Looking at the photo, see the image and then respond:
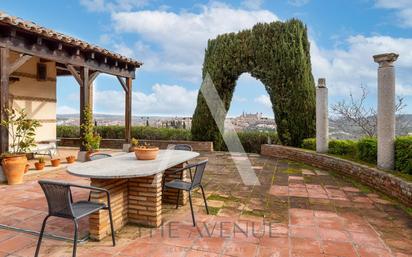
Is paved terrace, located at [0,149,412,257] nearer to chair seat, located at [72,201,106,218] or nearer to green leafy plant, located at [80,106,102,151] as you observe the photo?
chair seat, located at [72,201,106,218]

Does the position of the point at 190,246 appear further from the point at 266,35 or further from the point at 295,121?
the point at 266,35

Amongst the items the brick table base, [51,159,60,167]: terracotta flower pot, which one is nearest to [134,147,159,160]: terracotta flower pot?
the brick table base

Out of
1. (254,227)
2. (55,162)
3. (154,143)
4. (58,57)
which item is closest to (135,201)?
(254,227)

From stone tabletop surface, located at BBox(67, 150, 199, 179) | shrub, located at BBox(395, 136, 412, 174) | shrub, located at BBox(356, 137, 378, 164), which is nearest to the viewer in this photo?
stone tabletop surface, located at BBox(67, 150, 199, 179)

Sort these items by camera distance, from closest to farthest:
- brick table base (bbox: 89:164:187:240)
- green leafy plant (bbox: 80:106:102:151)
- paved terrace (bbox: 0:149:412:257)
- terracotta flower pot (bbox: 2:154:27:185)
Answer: paved terrace (bbox: 0:149:412:257)
brick table base (bbox: 89:164:187:240)
terracotta flower pot (bbox: 2:154:27:185)
green leafy plant (bbox: 80:106:102:151)

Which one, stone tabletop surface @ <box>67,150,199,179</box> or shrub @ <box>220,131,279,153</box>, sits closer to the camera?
stone tabletop surface @ <box>67,150,199,179</box>

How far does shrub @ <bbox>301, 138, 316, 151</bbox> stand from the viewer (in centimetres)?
866

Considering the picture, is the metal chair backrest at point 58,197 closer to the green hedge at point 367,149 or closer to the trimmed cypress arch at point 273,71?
the green hedge at point 367,149

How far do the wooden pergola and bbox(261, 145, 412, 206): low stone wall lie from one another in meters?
5.90

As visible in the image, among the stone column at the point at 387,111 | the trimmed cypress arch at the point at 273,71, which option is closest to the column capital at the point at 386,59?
the stone column at the point at 387,111

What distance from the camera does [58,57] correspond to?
265 inches

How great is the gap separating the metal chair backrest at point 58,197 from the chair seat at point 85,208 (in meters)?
0.09

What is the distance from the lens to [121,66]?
30.7ft

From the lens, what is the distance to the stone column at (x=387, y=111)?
5.20 m
